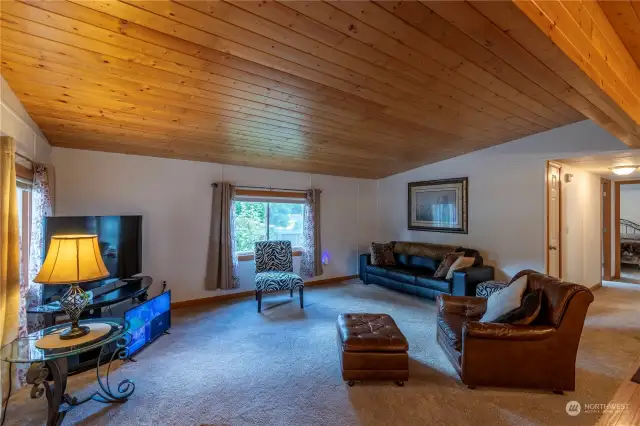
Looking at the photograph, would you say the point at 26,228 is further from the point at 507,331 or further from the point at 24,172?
the point at 507,331

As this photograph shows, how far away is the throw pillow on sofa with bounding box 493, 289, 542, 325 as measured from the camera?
242 centimetres

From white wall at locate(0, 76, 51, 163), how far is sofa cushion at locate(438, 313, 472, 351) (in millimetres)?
3814

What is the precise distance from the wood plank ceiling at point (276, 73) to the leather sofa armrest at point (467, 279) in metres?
1.97

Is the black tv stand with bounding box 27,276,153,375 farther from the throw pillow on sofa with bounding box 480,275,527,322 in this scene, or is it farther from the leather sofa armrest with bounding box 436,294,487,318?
the throw pillow on sofa with bounding box 480,275,527,322

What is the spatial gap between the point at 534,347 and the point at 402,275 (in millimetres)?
2913

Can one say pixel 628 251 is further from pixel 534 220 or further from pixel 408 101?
pixel 408 101

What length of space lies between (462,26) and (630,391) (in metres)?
3.05

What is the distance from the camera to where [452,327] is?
2.84m

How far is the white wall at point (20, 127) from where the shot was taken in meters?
2.23

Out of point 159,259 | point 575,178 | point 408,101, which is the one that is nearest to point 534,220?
point 575,178

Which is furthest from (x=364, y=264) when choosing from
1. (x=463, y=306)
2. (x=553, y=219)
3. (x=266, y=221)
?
(x=553, y=219)

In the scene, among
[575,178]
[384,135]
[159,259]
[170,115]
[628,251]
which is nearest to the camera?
[170,115]

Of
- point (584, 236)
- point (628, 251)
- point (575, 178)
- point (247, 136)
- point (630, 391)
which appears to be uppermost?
point (247, 136)

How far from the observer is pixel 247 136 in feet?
12.3
